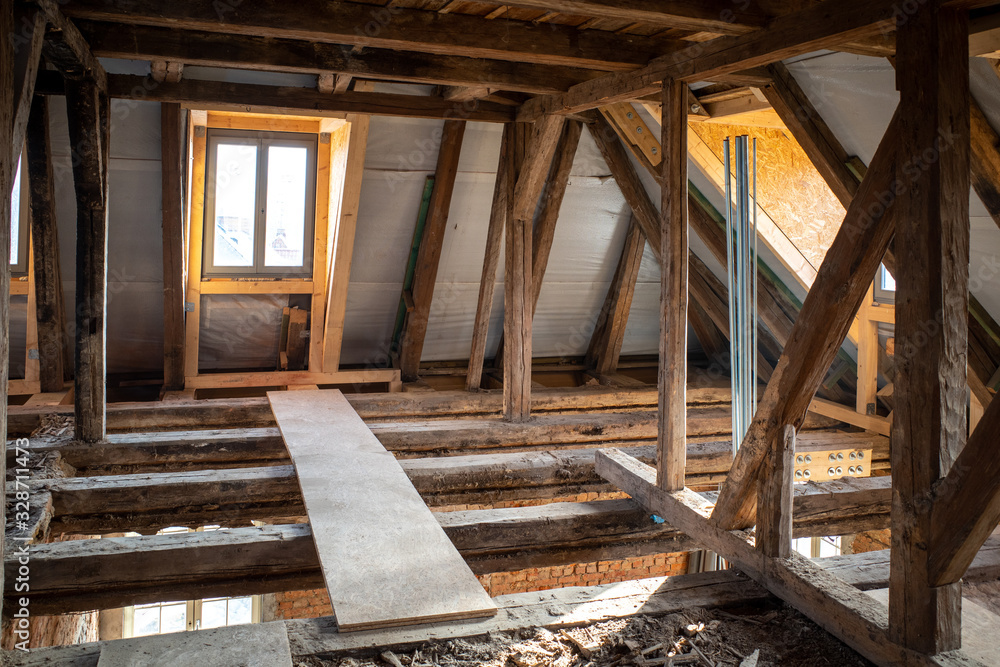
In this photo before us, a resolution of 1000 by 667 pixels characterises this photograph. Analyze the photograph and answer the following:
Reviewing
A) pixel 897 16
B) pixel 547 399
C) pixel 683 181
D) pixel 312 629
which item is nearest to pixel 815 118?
pixel 683 181

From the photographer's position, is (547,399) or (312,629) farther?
(547,399)

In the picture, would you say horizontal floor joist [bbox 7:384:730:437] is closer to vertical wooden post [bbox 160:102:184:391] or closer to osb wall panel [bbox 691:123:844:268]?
vertical wooden post [bbox 160:102:184:391]

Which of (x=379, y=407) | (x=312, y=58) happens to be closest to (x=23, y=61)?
(x=312, y=58)

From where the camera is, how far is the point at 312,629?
7.27 feet

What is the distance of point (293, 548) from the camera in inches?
113

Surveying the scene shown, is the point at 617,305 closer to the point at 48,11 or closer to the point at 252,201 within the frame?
the point at 252,201

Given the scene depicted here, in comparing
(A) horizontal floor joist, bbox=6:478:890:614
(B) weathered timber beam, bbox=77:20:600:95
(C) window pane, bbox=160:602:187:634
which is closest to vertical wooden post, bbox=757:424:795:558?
(A) horizontal floor joist, bbox=6:478:890:614

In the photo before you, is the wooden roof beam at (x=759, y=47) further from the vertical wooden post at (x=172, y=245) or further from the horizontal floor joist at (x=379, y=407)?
the vertical wooden post at (x=172, y=245)

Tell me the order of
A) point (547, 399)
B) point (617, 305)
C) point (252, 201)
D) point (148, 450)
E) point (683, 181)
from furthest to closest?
point (617, 305) → point (252, 201) → point (547, 399) → point (148, 450) → point (683, 181)

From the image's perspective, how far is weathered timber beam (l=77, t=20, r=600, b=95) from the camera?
141 inches

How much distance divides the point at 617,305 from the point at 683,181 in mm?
3605

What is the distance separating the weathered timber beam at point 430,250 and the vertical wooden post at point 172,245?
1.70 m

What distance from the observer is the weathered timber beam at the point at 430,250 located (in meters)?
5.36

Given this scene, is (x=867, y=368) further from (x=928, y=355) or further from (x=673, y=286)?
(x=928, y=355)
